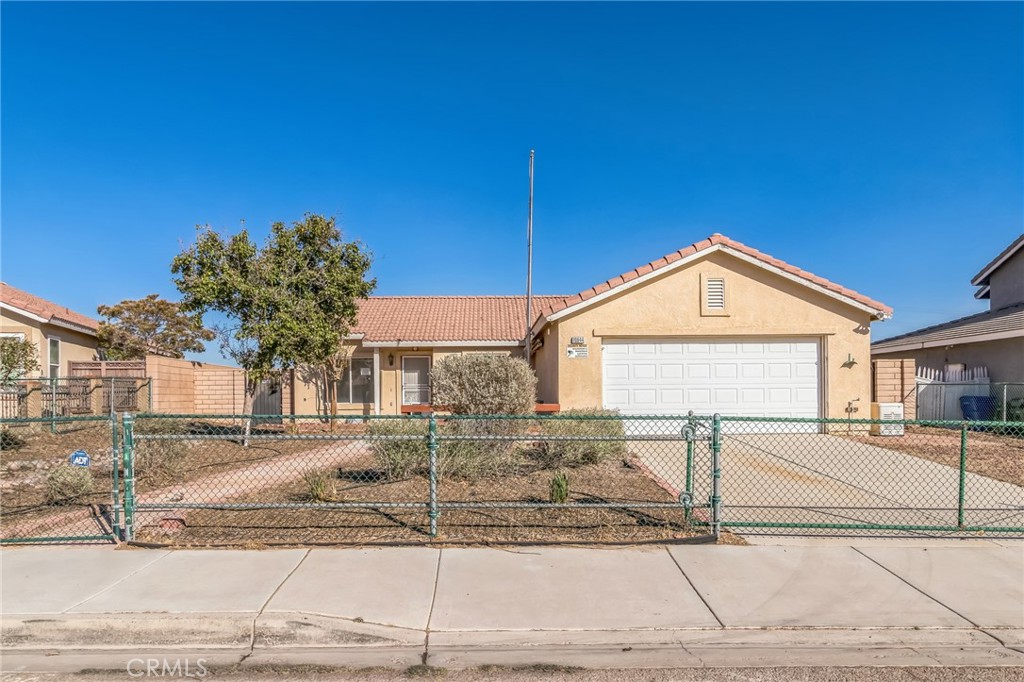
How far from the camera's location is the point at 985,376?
746 inches

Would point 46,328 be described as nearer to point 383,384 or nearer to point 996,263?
point 383,384

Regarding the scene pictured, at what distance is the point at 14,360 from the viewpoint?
51.8ft

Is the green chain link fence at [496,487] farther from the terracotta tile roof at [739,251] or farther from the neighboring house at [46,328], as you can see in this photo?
the neighboring house at [46,328]

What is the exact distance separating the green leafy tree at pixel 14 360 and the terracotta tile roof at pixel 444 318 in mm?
8235

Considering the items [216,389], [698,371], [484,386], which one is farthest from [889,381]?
[216,389]

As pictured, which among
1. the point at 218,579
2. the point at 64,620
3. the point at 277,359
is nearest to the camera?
the point at 64,620

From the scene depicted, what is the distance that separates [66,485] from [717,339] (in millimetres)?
11970

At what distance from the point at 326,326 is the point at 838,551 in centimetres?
1037

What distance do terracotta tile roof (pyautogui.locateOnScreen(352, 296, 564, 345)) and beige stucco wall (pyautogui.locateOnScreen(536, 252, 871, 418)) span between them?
5470 millimetres

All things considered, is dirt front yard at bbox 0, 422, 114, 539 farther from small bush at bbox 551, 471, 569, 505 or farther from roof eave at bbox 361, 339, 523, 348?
roof eave at bbox 361, 339, 523, 348

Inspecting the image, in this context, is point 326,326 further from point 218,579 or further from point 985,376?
point 985,376

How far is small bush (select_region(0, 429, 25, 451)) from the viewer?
12.4m

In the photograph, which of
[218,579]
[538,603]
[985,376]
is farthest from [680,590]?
[985,376]

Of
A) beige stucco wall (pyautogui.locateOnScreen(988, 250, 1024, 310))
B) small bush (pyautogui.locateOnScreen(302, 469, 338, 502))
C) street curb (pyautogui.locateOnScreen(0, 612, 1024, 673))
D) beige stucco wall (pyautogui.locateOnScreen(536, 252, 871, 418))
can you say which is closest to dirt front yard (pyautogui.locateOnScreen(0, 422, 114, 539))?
small bush (pyautogui.locateOnScreen(302, 469, 338, 502))
